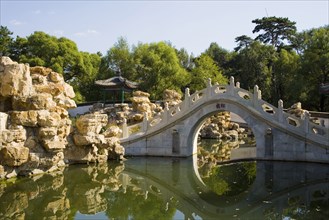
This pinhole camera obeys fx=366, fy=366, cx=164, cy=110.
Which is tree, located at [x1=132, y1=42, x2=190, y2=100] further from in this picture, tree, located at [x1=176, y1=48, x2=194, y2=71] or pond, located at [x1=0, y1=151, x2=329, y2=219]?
pond, located at [x1=0, y1=151, x2=329, y2=219]

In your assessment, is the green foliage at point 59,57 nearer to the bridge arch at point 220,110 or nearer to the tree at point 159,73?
the tree at point 159,73

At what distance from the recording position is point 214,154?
2108 cm

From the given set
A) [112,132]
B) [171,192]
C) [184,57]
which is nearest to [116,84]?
[112,132]

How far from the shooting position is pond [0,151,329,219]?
→ 1038cm

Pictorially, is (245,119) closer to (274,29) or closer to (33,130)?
(33,130)

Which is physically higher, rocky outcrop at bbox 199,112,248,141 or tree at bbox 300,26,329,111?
→ tree at bbox 300,26,329,111

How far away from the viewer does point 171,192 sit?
12.9 m

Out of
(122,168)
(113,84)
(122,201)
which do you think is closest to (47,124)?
(122,168)

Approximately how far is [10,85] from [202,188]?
8.47 m

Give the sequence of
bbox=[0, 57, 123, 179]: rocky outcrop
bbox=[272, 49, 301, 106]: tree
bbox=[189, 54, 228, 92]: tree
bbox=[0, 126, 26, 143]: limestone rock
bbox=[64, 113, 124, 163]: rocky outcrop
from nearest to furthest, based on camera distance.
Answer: bbox=[0, 126, 26, 143]: limestone rock
bbox=[0, 57, 123, 179]: rocky outcrop
bbox=[64, 113, 124, 163]: rocky outcrop
bbox=[272, 49, 301, 106]: tree
bbox=[189, 54, 228, 92]: tree

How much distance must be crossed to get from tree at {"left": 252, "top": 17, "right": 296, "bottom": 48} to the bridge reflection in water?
22.3m

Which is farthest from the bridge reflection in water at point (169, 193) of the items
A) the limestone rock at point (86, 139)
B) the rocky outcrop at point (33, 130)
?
the limestone rock at point (86, 139)

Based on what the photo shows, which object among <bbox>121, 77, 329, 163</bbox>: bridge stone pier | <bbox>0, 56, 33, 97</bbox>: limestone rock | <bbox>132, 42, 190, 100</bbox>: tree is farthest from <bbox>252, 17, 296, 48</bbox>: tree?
<bbox>0, 56, 33, 97</bbox>: limestone rock

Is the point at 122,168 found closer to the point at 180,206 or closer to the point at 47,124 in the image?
the point at 47,124
